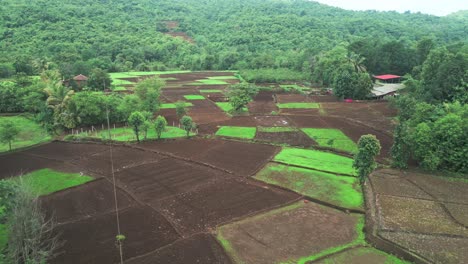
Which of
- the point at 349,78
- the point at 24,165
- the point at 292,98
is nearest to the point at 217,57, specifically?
the point at 292,98

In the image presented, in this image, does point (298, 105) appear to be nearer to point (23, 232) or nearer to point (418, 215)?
point (418, 215)

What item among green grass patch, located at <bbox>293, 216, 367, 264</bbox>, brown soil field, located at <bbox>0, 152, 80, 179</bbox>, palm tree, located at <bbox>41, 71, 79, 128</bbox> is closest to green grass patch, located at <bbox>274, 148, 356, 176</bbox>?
green grass patch, located at <bbox>293, 216, 367, 264</bbox>

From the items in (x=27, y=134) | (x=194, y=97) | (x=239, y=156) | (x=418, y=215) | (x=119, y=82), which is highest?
(x=119, y=82)

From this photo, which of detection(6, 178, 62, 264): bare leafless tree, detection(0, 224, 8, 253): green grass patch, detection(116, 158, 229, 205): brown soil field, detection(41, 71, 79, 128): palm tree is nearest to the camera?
detection(6, 178, 62, 264): bare leafless tree

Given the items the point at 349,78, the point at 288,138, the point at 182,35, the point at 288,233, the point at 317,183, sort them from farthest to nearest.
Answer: the point at 182,35, the point at 349,78, the point at 288,138, the point at 317,183, the point at 288,233

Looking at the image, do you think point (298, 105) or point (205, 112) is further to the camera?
point (298, 105)

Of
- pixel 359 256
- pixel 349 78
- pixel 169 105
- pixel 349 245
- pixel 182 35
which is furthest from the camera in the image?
pixel 182 35

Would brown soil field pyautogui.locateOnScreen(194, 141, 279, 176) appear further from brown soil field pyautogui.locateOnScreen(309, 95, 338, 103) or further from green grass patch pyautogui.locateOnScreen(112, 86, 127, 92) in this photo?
green grass patch pyautogui.locateOnScreen(112, 86, 127, 92)
